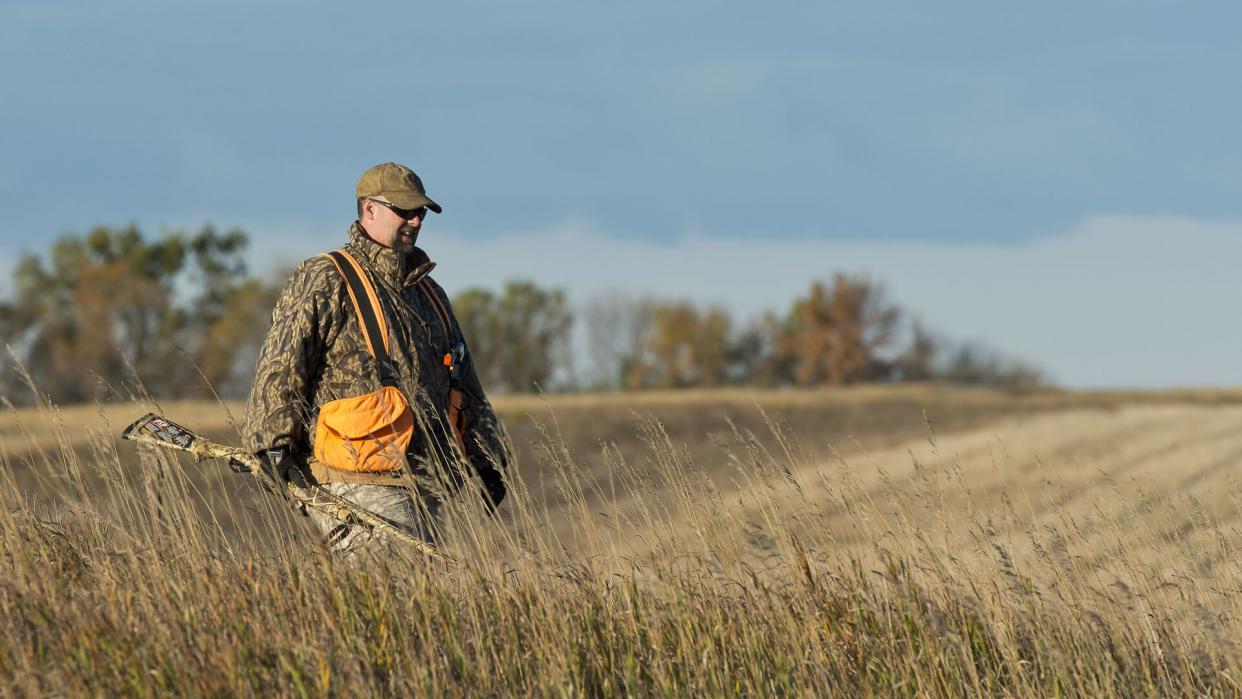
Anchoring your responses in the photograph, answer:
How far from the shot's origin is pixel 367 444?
518 cm

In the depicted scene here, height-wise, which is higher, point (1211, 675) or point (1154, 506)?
point (1154, 506)

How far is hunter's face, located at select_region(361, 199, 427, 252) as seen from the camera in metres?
5.36

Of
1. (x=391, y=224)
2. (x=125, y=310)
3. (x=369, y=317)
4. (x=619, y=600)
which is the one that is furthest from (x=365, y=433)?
(x=125, y=310)

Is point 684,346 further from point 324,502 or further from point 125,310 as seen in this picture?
point 324,502

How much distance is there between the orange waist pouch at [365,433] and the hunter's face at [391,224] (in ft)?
1.93

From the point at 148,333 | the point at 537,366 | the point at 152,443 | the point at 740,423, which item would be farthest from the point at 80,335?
the point at 152,443

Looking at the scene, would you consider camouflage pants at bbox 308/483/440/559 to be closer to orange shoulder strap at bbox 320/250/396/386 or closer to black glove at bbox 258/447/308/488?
black glove at bbox 258/447/308/488

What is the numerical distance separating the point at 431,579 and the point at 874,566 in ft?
8.93

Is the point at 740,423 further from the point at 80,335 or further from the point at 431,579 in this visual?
the point at 80,335

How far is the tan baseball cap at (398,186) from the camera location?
5.30 m

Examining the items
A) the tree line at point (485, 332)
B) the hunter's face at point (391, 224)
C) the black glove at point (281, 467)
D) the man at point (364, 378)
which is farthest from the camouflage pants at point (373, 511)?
the tree line at point (485, 332)

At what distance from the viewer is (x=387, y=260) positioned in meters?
5.34

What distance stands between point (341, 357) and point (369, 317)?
0.63 feet

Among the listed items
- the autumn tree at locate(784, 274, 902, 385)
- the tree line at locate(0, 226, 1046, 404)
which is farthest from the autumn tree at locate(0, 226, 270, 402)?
the autumn tree at locate(784, 274, 902, 385)
